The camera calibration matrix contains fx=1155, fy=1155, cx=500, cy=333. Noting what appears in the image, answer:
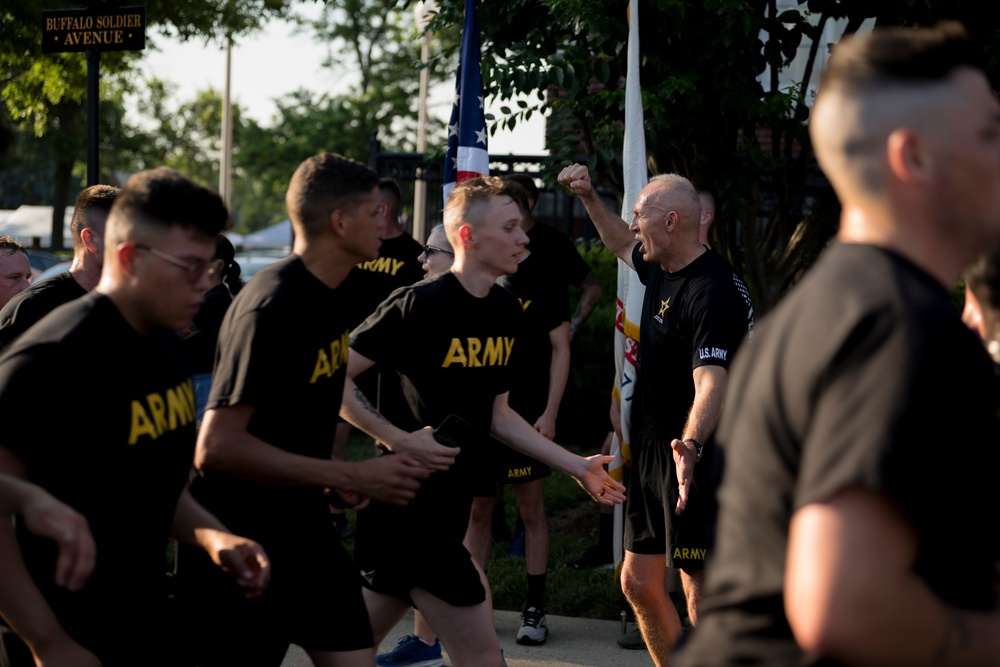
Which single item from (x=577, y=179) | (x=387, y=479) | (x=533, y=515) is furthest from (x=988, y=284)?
(x=533, y=515)

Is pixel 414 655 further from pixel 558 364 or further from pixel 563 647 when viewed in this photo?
pixel 558 364

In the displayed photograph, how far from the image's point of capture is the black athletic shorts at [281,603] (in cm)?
357

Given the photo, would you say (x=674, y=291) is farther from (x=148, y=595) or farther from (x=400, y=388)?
(x=148, y=595)

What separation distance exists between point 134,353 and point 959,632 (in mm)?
2081

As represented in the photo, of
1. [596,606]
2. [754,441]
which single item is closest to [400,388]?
[596,606]

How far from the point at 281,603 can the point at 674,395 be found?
7.20ft

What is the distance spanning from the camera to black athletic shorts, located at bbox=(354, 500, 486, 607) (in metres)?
4.29

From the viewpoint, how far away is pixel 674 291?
5125mm

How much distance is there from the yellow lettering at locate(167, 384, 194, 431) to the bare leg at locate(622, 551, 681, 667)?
2.49 meters

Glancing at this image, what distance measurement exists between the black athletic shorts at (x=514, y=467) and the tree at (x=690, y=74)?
213 cm

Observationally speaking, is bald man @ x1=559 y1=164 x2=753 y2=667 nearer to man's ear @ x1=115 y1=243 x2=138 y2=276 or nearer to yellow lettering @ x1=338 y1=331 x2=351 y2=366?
yellow lettering @ x1=338 y1=331 x2=351 y2=366

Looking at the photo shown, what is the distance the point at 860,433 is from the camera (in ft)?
5.38

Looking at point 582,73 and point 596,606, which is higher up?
point 582,73

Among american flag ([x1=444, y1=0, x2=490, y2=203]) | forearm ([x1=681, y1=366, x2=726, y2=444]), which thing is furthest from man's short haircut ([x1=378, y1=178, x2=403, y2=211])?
forearm ([x1=681, y1=366, x2=726, y2=444])
